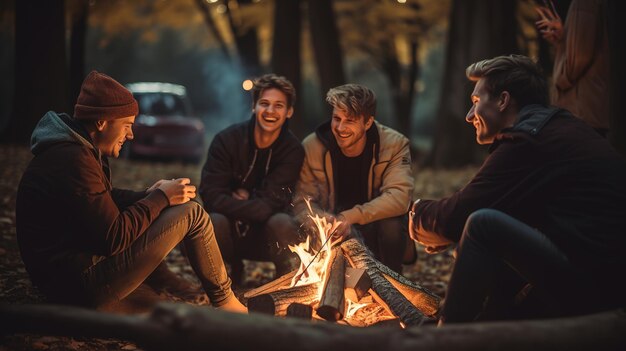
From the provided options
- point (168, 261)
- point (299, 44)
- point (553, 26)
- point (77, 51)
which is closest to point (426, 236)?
point (553, 26)

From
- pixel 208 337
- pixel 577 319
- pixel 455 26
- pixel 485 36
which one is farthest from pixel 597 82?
pixel 455 26

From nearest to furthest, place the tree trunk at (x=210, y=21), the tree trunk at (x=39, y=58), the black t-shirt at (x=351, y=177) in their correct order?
the black t-shirt at (x=351, y=177), the tree trunk at (x=39, y=58), the tree trunk at (x=210, y=21)

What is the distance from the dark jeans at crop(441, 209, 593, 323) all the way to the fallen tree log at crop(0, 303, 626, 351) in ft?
1.36

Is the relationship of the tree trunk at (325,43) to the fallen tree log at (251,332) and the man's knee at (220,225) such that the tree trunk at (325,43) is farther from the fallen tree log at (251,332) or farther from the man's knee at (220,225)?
the fallen tree log at (251,332)

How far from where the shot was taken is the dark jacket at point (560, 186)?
2881mm

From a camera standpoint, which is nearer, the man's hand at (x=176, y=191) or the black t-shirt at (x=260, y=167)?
the man's hand at (x=176, y=191)

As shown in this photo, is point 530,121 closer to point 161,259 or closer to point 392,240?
point 392,240

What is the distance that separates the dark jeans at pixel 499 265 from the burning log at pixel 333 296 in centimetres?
70

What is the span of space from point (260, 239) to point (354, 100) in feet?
4.64

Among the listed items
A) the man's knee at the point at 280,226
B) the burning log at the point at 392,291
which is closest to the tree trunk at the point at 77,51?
the man's knee at the point at 280,226

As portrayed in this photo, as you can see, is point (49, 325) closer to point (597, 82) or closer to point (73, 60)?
point (597, 82)

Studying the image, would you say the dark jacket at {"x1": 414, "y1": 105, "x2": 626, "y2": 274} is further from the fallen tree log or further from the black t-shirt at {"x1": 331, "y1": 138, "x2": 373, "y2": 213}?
the black t-shirt at {"x1": 331, "y1": 138, "x2": 373, "y2": 213}

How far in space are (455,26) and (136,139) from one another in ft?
25.4

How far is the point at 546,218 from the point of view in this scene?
3076 mm
